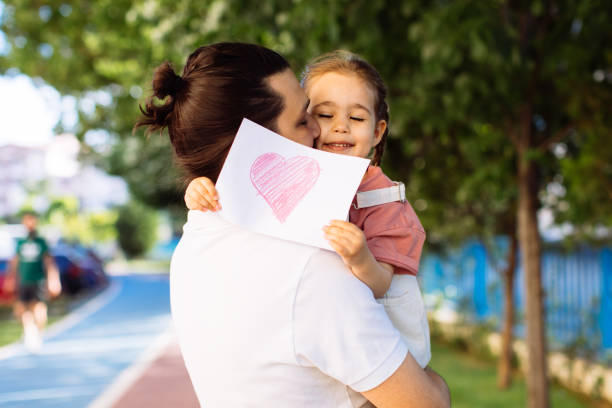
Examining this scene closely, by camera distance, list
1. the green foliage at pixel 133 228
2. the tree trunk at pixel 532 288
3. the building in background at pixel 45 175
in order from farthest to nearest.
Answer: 1. the building in background at pixel 45 175
2. the green foliage at pixel 133 228
3. the tree trunk at pixel 532 288

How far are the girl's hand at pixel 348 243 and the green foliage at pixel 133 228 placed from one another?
53.3 meters

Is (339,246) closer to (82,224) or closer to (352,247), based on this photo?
(352,247)

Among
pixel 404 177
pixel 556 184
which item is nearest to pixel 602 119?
pixel 556 184

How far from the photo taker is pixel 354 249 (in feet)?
4.80

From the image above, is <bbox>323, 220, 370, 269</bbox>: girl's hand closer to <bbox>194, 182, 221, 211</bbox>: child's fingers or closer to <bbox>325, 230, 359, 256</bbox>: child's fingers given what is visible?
<bbox>325, 230, 359, 256</bbox>: child's fingers

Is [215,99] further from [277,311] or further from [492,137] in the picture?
[492,137]

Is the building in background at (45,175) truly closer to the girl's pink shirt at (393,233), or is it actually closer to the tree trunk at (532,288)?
the tree trunk at (532,288)

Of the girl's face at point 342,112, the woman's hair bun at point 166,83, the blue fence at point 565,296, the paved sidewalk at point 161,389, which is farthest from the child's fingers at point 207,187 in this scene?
the blue fence at point 565,296

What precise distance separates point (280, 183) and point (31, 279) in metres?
11.1

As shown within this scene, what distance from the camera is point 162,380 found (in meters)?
8.68

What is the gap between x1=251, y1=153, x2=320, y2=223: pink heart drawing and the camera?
155 centimetres

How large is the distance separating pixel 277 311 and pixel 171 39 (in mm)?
4280

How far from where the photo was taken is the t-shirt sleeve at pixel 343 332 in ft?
4.65

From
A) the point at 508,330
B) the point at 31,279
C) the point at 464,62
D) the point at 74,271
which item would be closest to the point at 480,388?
the point at 508,330
